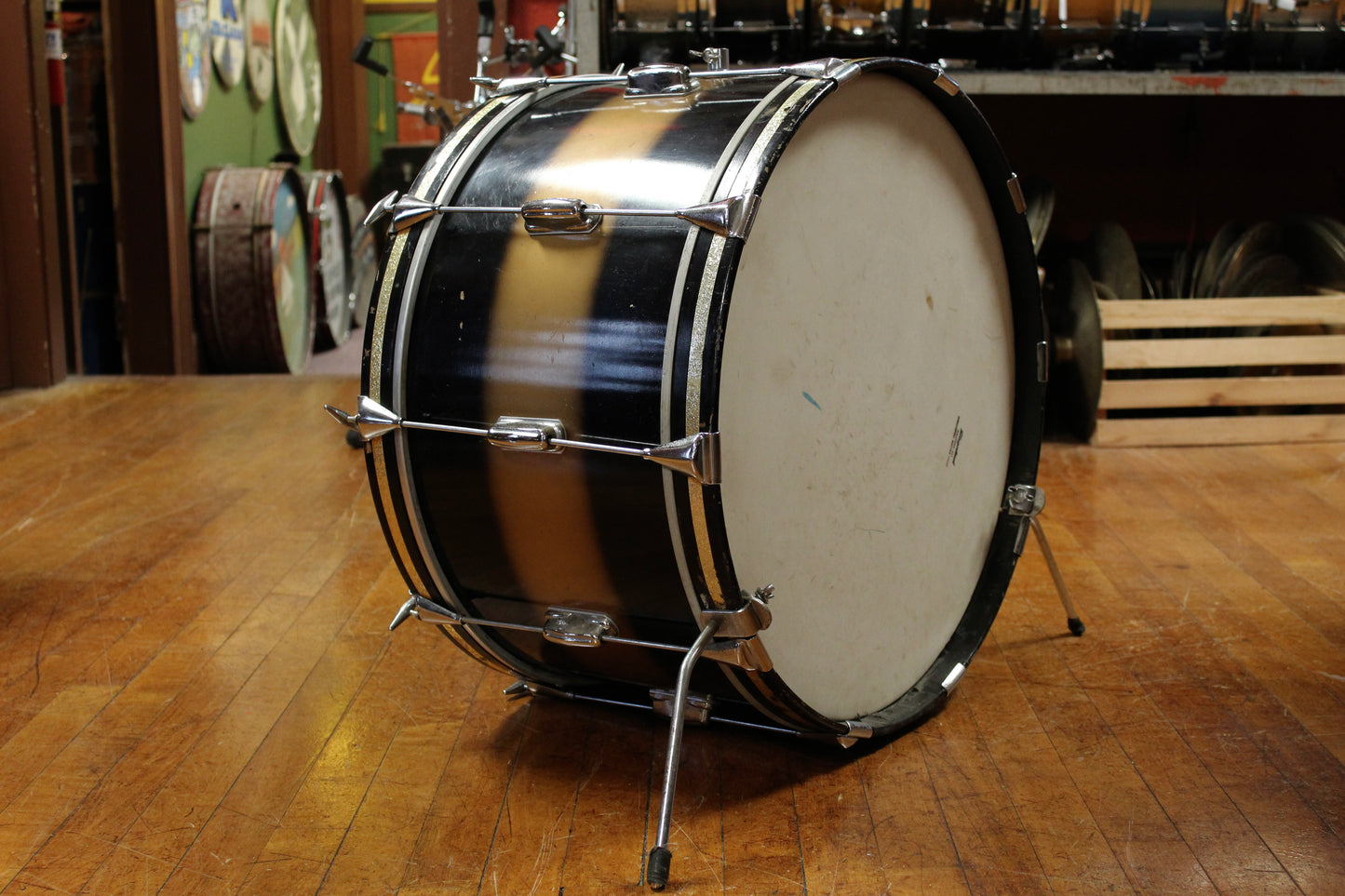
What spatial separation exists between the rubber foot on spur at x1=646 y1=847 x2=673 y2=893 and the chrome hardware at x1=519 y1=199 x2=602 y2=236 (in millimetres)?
674

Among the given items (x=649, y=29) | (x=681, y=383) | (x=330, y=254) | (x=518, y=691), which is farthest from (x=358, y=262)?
(x=681, y=383)

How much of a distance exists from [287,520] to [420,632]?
67 centimetres

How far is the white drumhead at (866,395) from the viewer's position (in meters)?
1.36

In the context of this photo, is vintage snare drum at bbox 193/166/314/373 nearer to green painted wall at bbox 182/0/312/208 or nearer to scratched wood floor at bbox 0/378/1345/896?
green painted wall at bbox 182/0/312/208

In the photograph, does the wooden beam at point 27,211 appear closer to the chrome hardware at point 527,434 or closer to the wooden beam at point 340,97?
the wooden beam at point 340,97

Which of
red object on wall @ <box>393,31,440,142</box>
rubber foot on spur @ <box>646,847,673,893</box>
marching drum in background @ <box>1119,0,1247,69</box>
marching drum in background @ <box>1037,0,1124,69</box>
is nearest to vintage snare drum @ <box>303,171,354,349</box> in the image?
red object on wall @ <box>393,31,440,142</box>

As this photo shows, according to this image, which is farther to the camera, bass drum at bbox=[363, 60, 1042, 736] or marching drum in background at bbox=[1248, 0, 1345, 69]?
marching drum in background at bbox=[1248, 0, 1345, 69]

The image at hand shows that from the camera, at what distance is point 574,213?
136cm

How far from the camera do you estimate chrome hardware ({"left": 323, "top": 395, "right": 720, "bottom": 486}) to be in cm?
124

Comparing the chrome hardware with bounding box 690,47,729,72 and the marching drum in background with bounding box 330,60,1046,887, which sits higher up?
the chrome hardware with bounding box 690,47,729,72

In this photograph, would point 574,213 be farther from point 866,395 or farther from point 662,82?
point 866,395

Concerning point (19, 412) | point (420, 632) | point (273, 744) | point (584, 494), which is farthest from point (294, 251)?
point (584, 494)

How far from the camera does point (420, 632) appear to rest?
2043 mm

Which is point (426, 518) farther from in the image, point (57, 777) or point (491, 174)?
point (57, 777)
